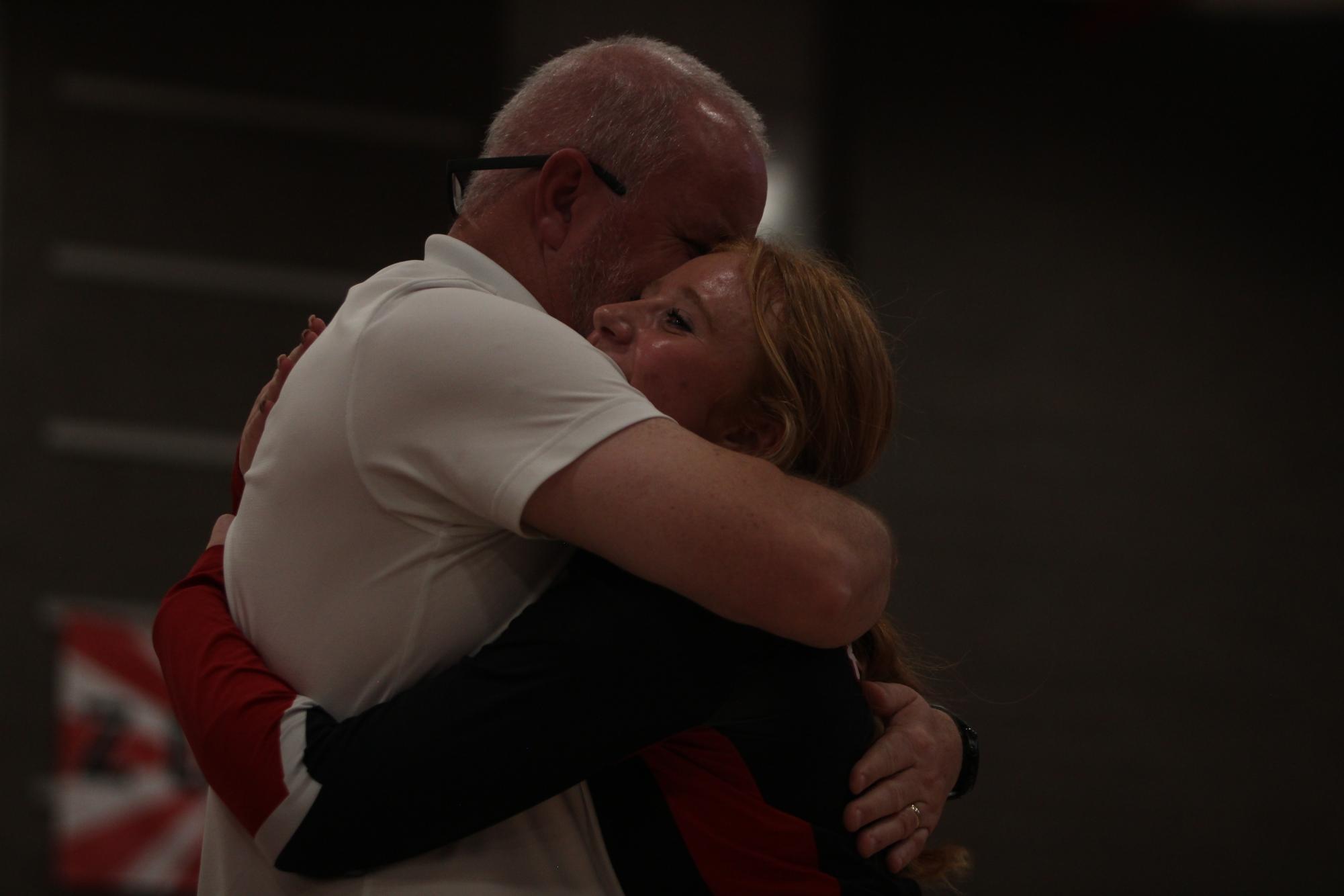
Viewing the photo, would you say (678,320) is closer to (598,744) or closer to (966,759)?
(598,744)

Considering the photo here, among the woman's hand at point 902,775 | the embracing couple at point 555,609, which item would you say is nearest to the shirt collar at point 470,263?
the embracing couple at point 555,609

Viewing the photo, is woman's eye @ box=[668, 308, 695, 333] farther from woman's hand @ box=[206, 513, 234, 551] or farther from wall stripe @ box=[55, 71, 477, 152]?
wall stripe @ box=[55, 71, 477, 152]

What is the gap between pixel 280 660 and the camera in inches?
60.7

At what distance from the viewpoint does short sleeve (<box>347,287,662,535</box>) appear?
133 cm

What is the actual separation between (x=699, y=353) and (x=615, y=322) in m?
0.14

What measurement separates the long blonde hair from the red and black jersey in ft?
0.92

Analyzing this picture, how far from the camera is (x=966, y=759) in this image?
199cm

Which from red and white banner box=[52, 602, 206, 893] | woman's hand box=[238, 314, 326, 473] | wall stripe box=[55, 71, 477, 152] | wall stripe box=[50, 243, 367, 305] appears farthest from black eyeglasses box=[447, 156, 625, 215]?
wall stripe box=[55, 71, 477, 152]

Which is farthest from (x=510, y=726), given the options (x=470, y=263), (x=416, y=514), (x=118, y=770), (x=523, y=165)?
(x=118, y=770)

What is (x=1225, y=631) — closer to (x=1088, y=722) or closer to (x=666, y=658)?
(x=1088, y=722)

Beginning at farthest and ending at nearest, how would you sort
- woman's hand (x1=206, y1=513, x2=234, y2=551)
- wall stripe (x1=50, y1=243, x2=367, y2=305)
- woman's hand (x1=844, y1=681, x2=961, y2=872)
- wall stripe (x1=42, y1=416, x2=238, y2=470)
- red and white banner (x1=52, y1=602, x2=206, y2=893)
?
1. wall stripe (x1=50, y1=243, x2=367, y2=305)
2. wall stripe (x1=42, y1=416, x2=238, y2=470)
3. red and white banner (x1=52, y1=602, x2=206, y2=893)
4. woman's hand (x1=206, y1=513, x2=234, y2=551)
5. woman's hand (x1=844, y1=681, x2=961, y2=872)

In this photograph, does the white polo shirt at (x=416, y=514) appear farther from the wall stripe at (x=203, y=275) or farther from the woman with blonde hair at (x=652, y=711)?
the wall stripe at (x=203, y=275)

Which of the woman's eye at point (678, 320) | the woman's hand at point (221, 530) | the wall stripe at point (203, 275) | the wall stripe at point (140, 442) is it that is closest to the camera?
the woman's eye at point (678, 320)

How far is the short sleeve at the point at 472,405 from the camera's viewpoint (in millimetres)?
1326
